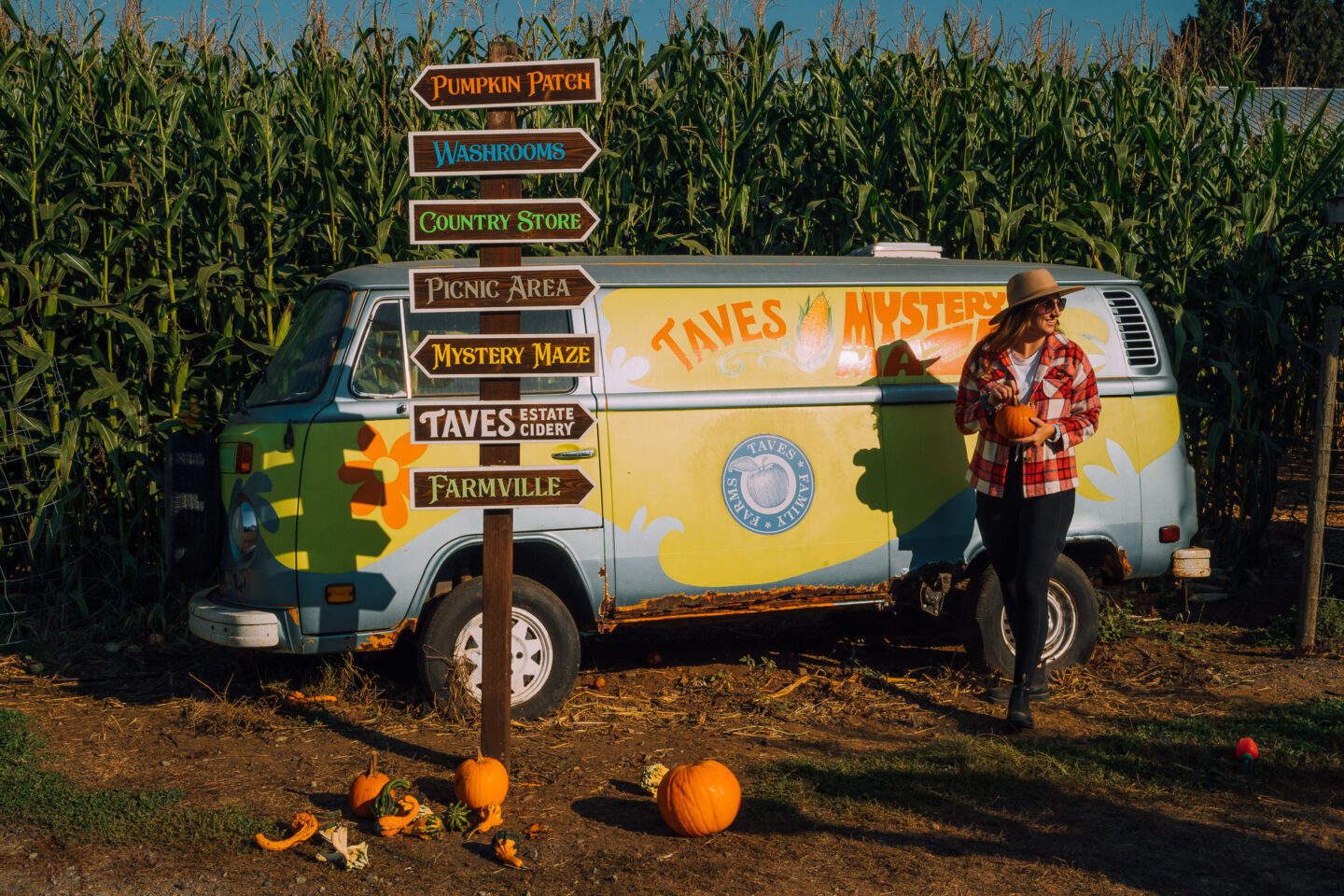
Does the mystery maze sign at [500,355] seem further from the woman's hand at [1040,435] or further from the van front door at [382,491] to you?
the woman's hand at [1040,435]

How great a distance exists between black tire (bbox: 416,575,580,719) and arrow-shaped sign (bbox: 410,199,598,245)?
1.79 m

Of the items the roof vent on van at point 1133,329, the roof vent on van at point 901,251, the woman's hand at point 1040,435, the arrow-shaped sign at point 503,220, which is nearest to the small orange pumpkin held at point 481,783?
the arrow-shaped sign at point 503,220

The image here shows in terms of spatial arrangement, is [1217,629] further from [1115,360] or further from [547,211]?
[547,211]

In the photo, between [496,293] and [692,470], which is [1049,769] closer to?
[692,470]

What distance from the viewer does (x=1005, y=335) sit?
6.57m

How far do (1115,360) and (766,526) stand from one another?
7.11 ft

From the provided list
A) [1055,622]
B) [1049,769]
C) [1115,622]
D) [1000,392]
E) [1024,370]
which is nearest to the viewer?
[1049,769]

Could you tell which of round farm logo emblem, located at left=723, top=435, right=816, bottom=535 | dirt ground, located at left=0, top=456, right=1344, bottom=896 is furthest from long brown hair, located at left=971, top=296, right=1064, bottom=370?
dirt ground, located at left=0, top=456, right=1344, bottom=896

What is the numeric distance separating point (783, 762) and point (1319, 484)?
380cm

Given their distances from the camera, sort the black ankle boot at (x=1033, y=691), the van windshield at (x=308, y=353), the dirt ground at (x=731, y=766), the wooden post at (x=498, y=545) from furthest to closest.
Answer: the black ankle boot at (x=1033, y=691)
the van windshield at (x=308, y=353)
the wooden post at (x=498, y=545)
the dirt ground at (x=731, y=766)

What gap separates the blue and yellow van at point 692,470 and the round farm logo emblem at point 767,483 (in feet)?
0.03

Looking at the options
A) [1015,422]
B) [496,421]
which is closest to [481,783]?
[496,421]

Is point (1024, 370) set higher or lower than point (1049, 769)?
higher

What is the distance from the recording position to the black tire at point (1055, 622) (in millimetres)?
7137
